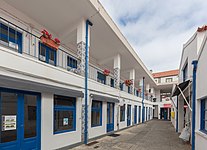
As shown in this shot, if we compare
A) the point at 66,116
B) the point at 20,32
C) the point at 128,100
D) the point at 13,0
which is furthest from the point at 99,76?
the point at 13,0

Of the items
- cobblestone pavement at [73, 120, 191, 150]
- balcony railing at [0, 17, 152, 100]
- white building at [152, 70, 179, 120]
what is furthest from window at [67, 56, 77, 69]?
white building at [152, 70, 179, 120]

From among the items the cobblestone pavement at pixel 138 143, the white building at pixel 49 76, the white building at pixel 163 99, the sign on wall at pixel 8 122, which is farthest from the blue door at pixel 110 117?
the white building at pixel 163 99

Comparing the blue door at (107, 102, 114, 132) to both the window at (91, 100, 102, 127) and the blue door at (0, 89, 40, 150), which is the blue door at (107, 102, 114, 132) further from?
the blue door at (0, 89, 40, 150)

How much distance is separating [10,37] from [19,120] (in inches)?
145

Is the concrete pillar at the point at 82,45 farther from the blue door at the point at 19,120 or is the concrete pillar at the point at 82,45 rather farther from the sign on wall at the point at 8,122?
the sign on wall at the point at 8,122

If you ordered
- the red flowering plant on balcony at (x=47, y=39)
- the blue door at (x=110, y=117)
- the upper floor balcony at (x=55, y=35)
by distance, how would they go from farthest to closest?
1. the blue door at (x=110, y=117)
2. the upper floor balcony at (x=55, y=35)
3. the red flowering plant on balcony at (x=47, y=39)

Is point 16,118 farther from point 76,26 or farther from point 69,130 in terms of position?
point 76,26

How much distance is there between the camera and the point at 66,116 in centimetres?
716

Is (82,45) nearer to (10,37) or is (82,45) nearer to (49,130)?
(10,37)

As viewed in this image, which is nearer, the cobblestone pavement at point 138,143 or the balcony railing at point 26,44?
the balcony railing at point 26,44

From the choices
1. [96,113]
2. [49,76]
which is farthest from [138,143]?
[49,76]

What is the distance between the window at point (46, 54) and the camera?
7.51 m

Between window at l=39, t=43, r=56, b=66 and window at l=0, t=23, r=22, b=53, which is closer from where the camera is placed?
window at l=0, t=23, r=22, b=53

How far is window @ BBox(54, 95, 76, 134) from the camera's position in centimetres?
661
